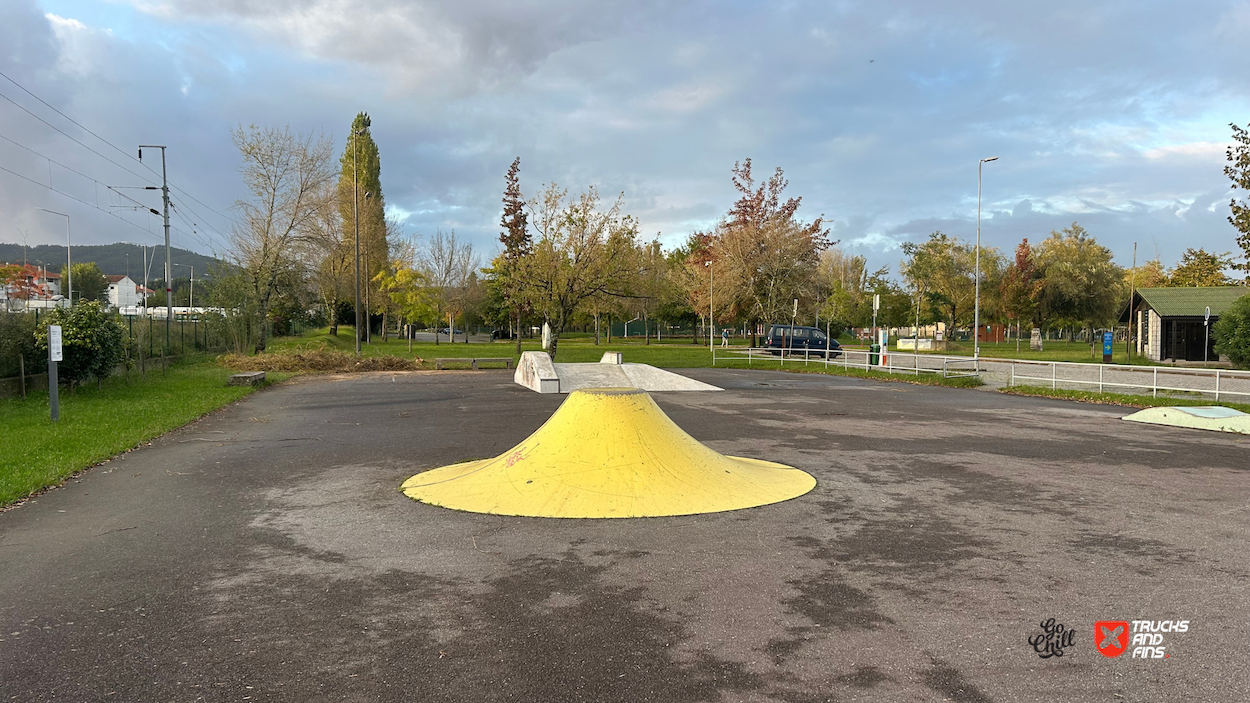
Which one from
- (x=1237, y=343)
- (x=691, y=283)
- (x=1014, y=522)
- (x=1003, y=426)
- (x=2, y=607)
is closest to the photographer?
(x=2, y=607)

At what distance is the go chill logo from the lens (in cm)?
→ 369

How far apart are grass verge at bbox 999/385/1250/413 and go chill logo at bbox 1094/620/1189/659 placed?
500 inches

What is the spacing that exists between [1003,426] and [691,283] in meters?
40.7

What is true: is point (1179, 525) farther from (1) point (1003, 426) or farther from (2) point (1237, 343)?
(2) point (1237, 343)

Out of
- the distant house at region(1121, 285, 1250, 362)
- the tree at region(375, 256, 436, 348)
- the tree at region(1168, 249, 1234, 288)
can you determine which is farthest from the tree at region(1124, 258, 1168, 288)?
the tree at region(375, 256, 436, 348)

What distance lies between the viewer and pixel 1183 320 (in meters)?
35.8

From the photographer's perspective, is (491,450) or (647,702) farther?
(491,450)

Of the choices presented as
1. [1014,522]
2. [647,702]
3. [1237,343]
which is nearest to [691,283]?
[1237,343]

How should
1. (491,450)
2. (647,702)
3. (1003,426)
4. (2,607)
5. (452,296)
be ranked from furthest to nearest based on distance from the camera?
(452,296)
(1003,426)
(491,450)
(2,607)
(647,702)

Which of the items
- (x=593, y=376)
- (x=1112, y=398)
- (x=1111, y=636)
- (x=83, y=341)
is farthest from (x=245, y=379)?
(x=1112, y=398)

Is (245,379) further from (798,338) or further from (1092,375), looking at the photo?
(798,338)

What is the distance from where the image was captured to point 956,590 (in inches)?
179

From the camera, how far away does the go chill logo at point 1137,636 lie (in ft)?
12.1

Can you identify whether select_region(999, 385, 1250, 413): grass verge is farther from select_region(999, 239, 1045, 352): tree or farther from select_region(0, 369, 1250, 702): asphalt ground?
select_region(999, 239, 1045, 352): tree
